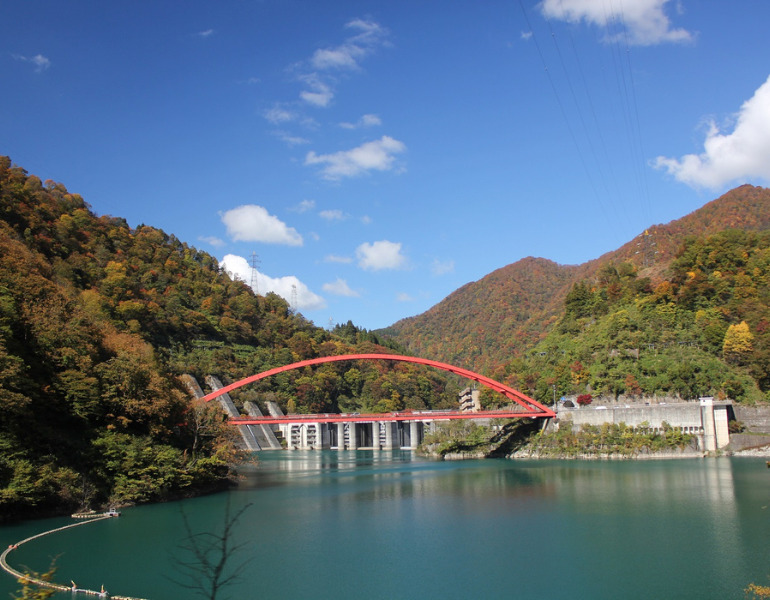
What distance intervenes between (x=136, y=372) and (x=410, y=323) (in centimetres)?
10429

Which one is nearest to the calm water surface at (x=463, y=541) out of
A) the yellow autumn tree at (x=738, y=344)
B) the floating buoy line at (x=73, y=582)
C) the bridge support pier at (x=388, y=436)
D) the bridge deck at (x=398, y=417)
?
the floating buoy line at (x=73, y=582)

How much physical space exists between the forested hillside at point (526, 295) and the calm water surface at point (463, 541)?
102ft

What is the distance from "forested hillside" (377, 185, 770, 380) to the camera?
64.1 meters

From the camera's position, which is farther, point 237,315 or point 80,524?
point 237,315

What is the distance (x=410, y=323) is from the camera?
409 feet

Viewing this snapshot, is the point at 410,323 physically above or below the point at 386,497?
above

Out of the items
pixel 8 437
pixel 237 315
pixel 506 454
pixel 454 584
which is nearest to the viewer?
pixel 454 584

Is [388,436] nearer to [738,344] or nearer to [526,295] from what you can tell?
[738,344]

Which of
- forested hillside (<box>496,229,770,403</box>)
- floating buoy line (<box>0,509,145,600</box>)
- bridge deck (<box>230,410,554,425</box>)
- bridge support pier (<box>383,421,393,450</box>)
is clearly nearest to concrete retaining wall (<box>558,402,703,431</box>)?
forested hillside (<box>496,229,770,403</box>)

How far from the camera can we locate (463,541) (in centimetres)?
1536

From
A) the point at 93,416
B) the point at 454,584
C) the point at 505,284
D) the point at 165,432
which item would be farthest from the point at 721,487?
the point at 505,284

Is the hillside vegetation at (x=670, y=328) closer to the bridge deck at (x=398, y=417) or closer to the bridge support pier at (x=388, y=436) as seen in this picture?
the bridge deck at (x=398, y=417)

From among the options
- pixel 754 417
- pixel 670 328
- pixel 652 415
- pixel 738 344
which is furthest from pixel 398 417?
pixel 738 344

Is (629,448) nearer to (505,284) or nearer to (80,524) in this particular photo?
(80,524)
